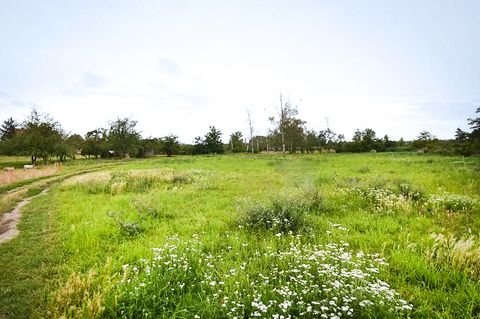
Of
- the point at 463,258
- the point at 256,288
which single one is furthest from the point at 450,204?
the point at 256,288

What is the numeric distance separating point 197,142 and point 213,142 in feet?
17.4

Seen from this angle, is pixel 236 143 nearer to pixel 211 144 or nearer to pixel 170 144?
pixel 211 144

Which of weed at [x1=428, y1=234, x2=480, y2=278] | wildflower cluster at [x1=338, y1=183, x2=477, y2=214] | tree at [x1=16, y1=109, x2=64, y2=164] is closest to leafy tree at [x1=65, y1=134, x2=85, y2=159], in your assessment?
tree at [x1=16, y1=109, x2=64, y2=164]

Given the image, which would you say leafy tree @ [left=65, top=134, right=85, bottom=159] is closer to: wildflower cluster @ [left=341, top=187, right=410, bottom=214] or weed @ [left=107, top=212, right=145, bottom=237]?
weed @ [left=107, top=212, right=145, bottom=237]

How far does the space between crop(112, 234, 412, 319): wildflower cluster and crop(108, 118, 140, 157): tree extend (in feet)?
247

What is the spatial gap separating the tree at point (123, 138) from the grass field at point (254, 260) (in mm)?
66739

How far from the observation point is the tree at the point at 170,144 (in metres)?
87.6

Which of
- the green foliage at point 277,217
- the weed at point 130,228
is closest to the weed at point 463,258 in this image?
the green foliage at point 277,217

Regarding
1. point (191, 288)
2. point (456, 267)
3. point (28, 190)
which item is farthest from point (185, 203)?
point (28, 190)

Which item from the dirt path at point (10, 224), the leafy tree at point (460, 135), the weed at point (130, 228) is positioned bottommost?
the dirt path at point (10, 224)

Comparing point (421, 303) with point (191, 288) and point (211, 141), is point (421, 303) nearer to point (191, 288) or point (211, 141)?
point (191, 288)

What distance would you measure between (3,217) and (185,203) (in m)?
7.19

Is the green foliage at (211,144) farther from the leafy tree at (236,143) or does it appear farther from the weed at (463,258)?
the weed at (463,258)

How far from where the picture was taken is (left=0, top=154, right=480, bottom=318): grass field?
16.3 ft
